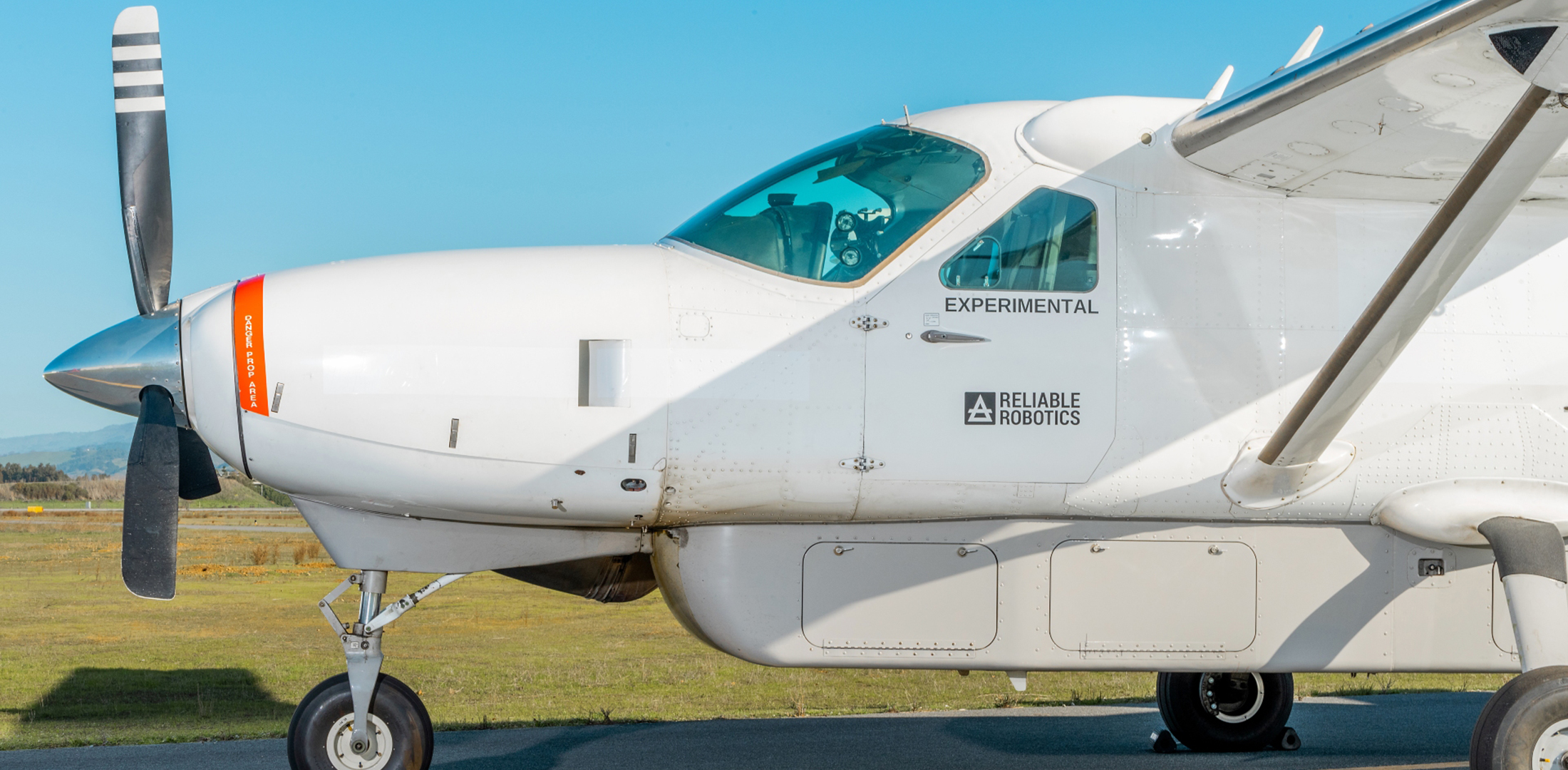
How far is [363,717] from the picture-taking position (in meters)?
4.79

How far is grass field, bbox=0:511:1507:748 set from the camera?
29.9ft

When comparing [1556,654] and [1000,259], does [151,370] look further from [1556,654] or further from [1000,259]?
[1556,654]

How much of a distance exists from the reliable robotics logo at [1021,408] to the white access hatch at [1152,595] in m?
0.63

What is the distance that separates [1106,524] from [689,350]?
1997mm

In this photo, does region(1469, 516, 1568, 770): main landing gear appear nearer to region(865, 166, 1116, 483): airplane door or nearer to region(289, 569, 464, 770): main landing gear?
region(865, 166, 1116, 483): airplane door

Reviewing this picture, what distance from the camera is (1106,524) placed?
507 centimetres

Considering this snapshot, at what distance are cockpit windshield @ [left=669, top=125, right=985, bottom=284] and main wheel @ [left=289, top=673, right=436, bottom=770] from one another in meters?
2.34

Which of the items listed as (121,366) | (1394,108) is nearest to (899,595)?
(1394,108)

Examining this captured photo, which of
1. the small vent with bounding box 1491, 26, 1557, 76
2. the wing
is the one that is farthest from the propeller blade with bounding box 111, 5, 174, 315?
the small vent with bounding box 1491, 26, 1557, 76

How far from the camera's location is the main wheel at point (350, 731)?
15.7 ft

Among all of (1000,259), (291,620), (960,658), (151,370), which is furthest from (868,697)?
(291,620)

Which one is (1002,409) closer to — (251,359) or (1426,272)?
(1426,272)

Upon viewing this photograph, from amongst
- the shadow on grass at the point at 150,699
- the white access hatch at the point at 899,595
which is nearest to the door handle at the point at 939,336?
the white access hatch at the point at 899,595

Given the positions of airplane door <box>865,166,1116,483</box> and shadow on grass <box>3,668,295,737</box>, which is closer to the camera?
airplane door <box>865,166,1116,483</box>
